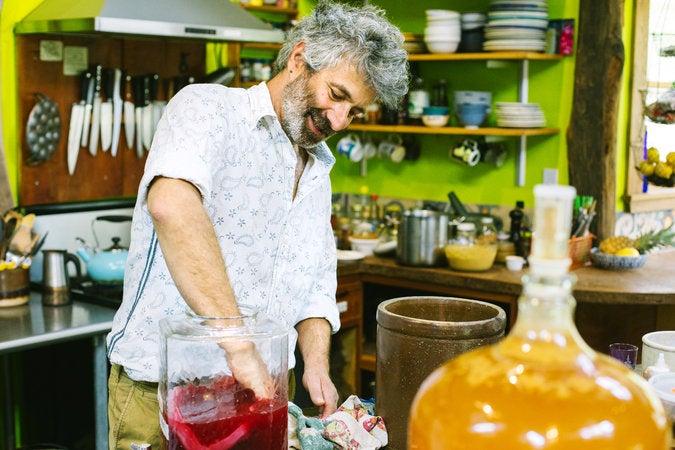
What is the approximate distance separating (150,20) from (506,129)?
6.23 ft

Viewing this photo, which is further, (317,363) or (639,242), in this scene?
(639,242)

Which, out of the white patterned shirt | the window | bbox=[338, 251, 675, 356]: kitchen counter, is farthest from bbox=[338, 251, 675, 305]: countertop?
the white patterned shirt

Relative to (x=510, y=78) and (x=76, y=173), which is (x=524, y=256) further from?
(x=76, y=173)

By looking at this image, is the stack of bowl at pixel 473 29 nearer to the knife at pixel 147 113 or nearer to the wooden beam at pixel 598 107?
the wooden beam at pixel 598 107

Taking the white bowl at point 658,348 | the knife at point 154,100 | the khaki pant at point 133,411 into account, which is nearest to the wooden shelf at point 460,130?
the knife at point 154,100

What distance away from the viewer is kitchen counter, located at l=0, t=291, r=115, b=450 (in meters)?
3.01

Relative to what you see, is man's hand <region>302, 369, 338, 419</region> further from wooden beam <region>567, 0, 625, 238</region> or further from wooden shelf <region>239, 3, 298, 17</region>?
wooden shelf <region>239, 3, 298, 17</region>

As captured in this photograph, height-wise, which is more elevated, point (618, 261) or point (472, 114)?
point (472, 114)

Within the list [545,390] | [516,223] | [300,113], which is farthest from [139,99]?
[545,390]

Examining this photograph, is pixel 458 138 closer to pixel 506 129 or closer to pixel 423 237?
pixel 506 129

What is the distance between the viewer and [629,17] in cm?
449

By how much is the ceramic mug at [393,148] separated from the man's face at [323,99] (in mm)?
3070

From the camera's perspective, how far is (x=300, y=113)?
2.00 metres

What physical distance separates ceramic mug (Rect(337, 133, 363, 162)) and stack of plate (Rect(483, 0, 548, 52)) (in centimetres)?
110
